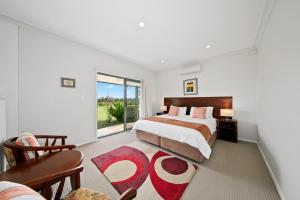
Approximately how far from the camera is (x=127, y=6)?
178cm

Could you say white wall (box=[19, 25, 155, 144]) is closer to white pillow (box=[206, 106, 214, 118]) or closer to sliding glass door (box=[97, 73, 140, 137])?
sliding glass door (box=[97, 73, 140, 137])

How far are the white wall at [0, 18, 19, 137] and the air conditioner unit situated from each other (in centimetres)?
448

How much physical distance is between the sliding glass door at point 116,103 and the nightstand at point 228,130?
315 centimetres

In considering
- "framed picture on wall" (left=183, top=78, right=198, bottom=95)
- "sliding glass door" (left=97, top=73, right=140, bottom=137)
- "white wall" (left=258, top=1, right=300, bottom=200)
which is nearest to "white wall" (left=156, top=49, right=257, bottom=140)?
"framed picture on wall" (left=183, top=78, right=198, bottom=95)

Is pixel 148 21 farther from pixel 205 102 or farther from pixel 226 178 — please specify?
pixel 205 102

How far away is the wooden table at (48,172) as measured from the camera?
0.90 meters

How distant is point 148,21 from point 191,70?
8.79 ft

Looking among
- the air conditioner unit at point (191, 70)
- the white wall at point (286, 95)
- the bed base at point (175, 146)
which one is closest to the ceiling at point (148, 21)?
the white wall at point (286, 95)

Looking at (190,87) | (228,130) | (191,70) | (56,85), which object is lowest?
(228,130)

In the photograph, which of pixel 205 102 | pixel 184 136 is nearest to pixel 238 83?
pixel 205 102

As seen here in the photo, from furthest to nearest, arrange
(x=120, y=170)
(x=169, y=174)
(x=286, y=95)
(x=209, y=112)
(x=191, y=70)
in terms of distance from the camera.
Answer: (x=191, y=70) < (x=209, y=112) < (x=120, y=170) < (x=169, y=174) < (x=286, y=95)

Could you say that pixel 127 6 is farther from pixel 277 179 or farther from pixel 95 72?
pixel 277 179

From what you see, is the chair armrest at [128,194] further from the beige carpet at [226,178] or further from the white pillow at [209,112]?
the white pillow at [209,112]

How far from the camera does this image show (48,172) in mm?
1050
